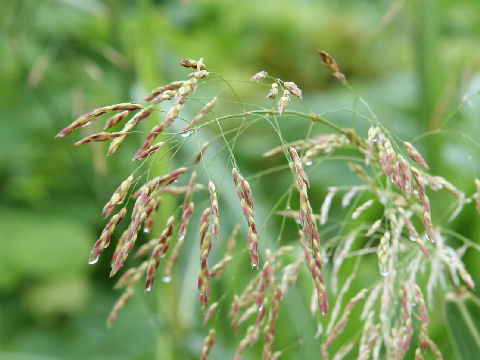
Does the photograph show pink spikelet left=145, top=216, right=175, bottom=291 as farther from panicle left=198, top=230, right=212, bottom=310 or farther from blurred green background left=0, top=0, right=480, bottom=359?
blurred green background left=0, top=0, right=480, bottom=359

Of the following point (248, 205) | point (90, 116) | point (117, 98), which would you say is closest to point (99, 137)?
point (90, 116)

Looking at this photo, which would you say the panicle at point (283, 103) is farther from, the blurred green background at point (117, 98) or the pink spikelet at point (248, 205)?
the blurred green background at point (117, 98)

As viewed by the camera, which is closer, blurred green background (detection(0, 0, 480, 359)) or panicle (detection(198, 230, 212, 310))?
panicle (detection(198, 230, 212, 310))

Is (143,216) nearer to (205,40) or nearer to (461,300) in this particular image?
(461,300)

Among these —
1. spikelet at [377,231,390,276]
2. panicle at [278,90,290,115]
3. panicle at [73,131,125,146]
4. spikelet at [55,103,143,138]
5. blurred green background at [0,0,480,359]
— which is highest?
panicle at [278,90,290,115]

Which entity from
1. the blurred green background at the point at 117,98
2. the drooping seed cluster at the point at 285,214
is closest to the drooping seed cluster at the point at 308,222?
the drooping seed cluster at the point at 285,214

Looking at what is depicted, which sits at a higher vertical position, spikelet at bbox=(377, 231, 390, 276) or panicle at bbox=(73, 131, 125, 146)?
panicle at bbox=(73, 131, 125, 146)

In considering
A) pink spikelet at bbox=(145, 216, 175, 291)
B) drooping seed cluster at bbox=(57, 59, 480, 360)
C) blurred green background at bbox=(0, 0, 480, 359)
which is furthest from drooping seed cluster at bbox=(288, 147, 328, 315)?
blurred green background at bbox=(0, 0, 480, 359)

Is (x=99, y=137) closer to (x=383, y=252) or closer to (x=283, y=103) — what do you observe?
(x=283, y=103)
